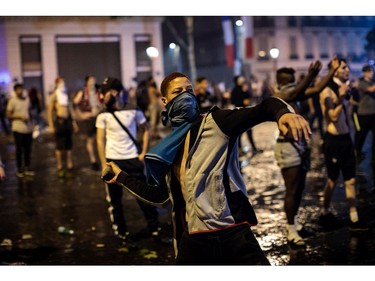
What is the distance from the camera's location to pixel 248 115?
3430 millimetres

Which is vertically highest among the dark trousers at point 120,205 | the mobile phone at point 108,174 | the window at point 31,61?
the window at point 31,61

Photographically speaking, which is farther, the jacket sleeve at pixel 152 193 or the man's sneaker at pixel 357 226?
the man's sneaker at pixel 357 226

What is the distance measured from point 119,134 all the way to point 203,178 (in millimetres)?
3775

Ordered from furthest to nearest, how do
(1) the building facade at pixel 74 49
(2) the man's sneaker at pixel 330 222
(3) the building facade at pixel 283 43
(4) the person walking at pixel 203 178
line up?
(3) the building facade at pixel 283 43
(1) the building facade at pixel 74 49
(2) the man's sneaker at pixel 330 222
(4) the person walking at pixel 203 178

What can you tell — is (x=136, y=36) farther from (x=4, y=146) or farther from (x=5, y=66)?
(x=4, y=146)

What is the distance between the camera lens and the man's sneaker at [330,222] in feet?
24.8

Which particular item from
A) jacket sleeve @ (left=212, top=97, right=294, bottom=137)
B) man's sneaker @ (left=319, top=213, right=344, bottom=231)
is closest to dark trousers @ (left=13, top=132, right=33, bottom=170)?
man's sneaker @ (left=319, top=213, right=344, bottom=231)

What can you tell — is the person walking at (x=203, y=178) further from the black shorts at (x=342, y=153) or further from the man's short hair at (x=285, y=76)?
the black shorts at (x=342, y=153)

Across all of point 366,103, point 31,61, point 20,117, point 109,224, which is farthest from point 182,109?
point 31,61

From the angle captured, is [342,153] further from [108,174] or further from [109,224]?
[108,174]

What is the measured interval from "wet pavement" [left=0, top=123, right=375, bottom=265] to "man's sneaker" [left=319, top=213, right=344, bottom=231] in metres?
0.11

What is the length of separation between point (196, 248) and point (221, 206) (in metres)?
0.31

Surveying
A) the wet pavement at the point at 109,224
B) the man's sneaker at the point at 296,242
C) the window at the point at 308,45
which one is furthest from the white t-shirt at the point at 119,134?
the window at the point at 308,45

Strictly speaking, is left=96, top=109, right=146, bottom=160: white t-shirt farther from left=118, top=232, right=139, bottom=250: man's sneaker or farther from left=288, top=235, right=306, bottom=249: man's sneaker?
left=288, top=235, right=306, bottom=249: man's sneaker
